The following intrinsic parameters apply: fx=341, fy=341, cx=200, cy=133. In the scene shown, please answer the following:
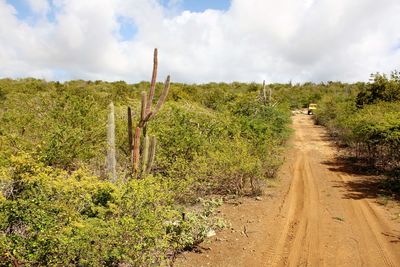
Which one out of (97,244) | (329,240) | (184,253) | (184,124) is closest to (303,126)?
(184,124)

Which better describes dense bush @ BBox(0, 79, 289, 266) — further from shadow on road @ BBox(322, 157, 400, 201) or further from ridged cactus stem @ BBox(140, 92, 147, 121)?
shadow on road @ BBox(322, 157, 400, 201)

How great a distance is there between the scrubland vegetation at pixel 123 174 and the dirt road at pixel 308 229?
853 millimetres

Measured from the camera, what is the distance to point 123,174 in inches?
416

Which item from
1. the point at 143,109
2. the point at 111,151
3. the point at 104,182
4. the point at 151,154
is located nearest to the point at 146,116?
the point at 143,109

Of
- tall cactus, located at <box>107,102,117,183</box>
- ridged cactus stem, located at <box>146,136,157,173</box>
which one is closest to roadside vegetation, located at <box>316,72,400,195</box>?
ridged cactus stem, located at <box>146,136,157,173</box>

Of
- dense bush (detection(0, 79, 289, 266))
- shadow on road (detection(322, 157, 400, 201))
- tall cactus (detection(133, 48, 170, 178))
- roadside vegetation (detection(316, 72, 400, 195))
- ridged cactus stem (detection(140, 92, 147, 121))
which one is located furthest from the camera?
roadside vegetation (detection(316, 72, 400, 195))

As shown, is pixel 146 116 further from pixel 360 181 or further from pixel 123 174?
pixel 360 181

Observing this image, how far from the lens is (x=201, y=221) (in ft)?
30.6

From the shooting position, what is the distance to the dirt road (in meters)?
8.84

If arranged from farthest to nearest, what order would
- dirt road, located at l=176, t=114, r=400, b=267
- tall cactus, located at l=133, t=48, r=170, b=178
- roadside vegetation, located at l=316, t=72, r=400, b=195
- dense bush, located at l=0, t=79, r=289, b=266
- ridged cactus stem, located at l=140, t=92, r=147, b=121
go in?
1. roadside vegetation, located at l=316, t=72, r=400, b=195
2. ridged cactus stem, located at l=140, t=92, r=147, b=121
3. tall cactus, located at l=133, t=48, r=170, b=178
4. dirt road, located at l=176, t=114, r=400, b=267
5. dense bush, located at l=0, t=79, r=289, b=266

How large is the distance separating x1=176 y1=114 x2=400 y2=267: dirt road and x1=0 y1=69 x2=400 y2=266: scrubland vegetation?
2.80 ft

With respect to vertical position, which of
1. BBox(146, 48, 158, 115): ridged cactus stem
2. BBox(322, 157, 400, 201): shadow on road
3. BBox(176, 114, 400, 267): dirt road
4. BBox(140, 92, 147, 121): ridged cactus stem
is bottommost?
BBox(176, 114, 400, 267): dirt road

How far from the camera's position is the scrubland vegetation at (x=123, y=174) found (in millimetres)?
6016

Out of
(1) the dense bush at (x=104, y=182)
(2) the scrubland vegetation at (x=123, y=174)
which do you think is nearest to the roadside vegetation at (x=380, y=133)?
(2) the scrubland vegetation at (x=123, y=174)
